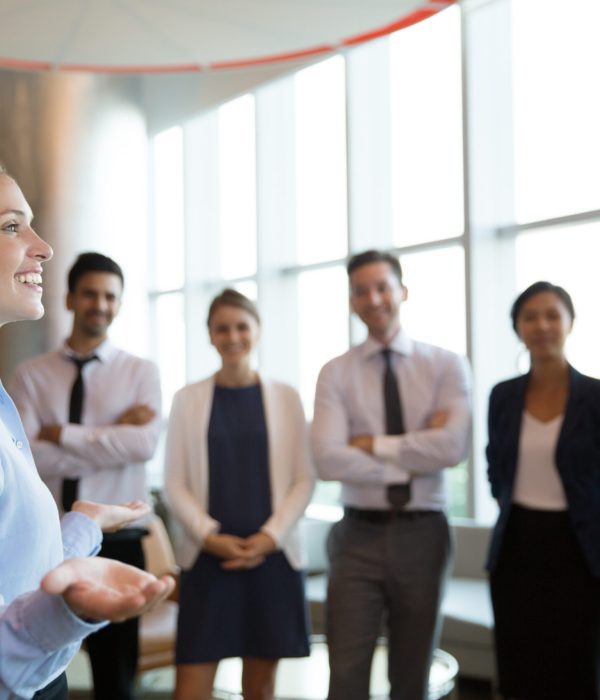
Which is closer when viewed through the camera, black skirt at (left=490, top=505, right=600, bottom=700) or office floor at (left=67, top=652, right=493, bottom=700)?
black skirt at (left=490, top=505, right=600, bottom=700)

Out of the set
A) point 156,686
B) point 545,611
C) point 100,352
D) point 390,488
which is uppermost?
point 100,352

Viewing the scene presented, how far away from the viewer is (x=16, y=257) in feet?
5.65

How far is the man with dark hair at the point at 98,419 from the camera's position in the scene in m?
3.61

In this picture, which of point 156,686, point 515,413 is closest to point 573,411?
point 515,413

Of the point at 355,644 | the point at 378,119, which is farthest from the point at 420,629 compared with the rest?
the point at 378,119

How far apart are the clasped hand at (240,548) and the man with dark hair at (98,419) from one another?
29cm

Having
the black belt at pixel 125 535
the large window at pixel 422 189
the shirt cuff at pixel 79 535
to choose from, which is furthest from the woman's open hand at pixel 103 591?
the large window at pixel 422 189

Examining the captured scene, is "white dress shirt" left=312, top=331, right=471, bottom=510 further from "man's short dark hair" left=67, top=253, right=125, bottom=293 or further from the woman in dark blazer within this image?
"man's short dark hair" left=67, top=253, right=125, bottom=293

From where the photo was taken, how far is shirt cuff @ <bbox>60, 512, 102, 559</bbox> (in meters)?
1.83

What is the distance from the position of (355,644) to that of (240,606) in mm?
478

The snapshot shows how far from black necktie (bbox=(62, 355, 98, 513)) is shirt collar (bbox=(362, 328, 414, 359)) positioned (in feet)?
3.64

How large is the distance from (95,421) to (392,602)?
137 cm

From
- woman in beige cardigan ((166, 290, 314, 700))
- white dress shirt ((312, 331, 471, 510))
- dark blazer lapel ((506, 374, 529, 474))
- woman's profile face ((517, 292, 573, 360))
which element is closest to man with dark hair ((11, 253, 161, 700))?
woman in beige cardigan ((166, 290, 314, 700))

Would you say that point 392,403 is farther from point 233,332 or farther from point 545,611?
point 545,611
